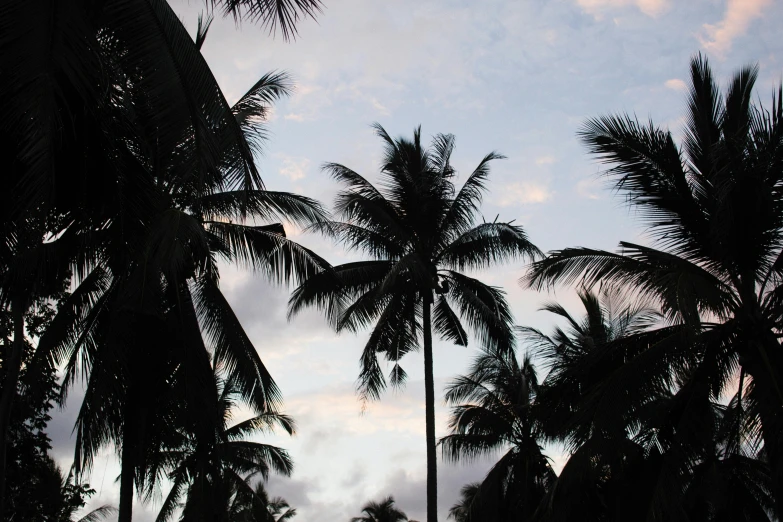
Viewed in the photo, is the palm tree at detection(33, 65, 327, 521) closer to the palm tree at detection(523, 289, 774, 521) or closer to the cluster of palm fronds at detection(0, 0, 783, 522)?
the cluster of palm fronds at detection(0, 0, 783, 522)

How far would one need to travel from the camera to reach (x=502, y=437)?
71.9 feet

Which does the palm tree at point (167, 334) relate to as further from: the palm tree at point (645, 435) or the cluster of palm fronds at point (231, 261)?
the palm tree at point (645, 435)

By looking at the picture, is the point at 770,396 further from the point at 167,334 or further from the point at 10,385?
the point at 10,385

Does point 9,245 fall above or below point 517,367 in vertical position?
below

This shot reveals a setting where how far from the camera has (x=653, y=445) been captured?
10.7 m

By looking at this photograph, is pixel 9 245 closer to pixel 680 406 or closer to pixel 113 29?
pixel 113 29

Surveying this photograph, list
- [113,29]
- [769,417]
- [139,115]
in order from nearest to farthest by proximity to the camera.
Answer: [113,29], [139,115], [769,417]

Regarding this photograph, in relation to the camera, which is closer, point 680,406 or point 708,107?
point 680,406

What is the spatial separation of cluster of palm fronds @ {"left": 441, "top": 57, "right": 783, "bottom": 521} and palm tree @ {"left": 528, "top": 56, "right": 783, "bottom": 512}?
0.02 metres

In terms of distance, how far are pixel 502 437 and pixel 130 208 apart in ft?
56.2

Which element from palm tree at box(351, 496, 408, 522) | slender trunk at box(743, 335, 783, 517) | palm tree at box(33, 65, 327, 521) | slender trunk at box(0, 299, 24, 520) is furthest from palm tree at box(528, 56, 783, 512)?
palm tree at box(351, 496, 408, 522)

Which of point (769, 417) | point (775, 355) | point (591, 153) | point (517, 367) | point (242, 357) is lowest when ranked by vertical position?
point (769, 417)

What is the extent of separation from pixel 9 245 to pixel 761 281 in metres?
8.77

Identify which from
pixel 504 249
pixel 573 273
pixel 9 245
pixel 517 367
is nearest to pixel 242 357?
pixel 573 273
